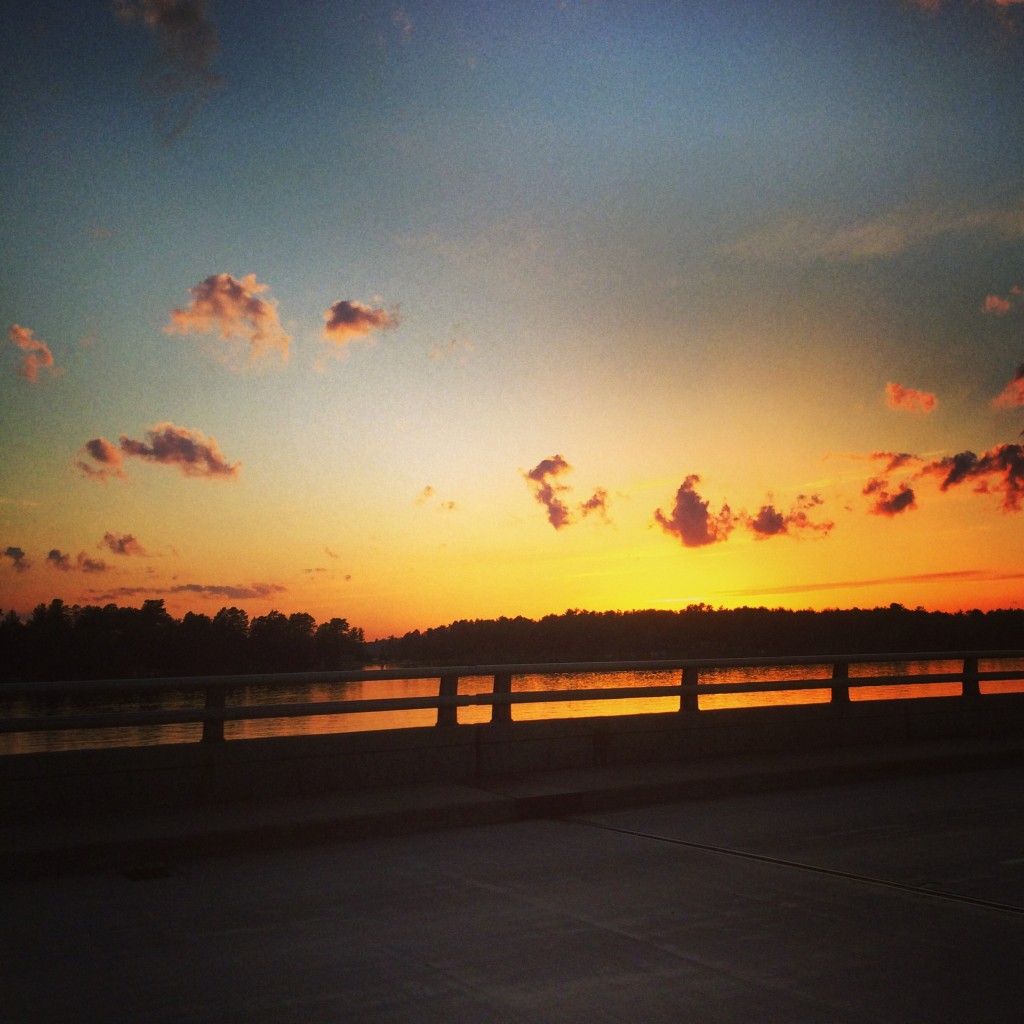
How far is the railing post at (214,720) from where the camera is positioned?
10305 mm

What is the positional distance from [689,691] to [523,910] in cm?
766

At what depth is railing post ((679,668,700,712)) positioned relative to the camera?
46.6 ft

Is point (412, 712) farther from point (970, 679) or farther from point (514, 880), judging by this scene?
point (514, 880)

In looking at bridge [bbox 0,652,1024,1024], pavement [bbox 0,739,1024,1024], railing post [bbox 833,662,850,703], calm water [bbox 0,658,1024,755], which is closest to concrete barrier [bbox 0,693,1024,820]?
bridge [bbox 0,652,1024,1024]

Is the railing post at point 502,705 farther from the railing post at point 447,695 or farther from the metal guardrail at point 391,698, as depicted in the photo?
the railing post at point 447,695

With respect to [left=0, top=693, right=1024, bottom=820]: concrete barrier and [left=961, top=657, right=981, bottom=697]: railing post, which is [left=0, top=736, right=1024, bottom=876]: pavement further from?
[left=961, top=657, right=981, bottom=697]: railing post

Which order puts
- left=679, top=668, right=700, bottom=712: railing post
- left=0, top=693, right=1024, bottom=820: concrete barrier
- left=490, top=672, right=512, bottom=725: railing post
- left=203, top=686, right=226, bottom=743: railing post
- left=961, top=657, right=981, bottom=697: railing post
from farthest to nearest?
left=961, top=657, right=981, bottom=697: railing post
left=679, top=668, right=700, bottom=712: railing post
left=490, top=672, right=512, bottom=725: railing post
left=203, top=686, right=226, bottom=743: railing post
left=0, top=693, right=1024, bottom=820: concrete barrier

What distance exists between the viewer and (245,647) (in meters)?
62.0

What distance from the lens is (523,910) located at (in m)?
6.90

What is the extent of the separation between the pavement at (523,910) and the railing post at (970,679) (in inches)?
270

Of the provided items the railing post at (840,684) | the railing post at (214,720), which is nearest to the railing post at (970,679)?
the railing post at (840,684)

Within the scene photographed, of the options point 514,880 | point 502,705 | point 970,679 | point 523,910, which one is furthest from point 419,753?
point 970,679

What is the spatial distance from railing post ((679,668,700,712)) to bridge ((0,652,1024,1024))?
0.08m

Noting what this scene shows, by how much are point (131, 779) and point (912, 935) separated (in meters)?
7.03
